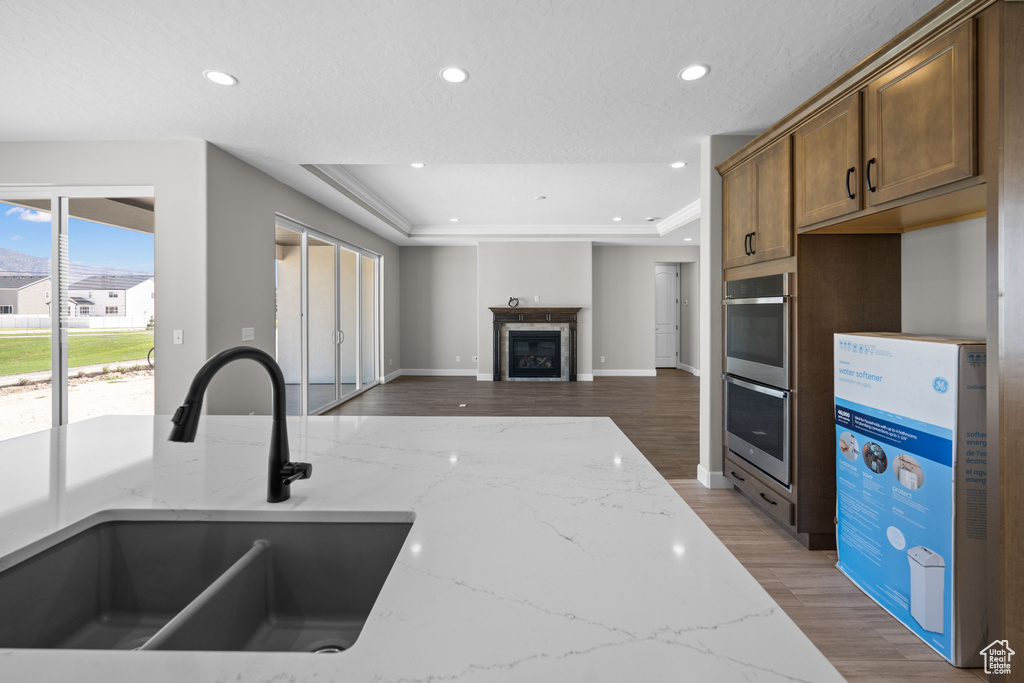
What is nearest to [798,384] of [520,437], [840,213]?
[840,213]

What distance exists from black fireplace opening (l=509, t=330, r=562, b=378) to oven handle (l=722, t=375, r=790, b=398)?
5039 mm

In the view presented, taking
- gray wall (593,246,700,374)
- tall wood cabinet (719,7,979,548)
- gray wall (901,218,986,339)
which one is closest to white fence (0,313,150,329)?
tall wood cabinet (719,7,979,548)

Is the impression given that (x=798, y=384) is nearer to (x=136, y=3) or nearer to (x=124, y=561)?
(x=124, y=561)

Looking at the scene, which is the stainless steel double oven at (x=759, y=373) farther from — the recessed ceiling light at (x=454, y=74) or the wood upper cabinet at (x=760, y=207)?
the recessed ceiling light at (x=454, y=74)

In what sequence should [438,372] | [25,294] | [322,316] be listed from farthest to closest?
1. [438,372]
2. [322,316]
3. [25,294]

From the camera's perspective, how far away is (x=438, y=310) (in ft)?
28.9

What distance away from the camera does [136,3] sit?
190 centimetres

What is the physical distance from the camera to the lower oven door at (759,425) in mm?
2566

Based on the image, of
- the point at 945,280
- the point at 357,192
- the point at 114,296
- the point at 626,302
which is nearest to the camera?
the point at 945,280

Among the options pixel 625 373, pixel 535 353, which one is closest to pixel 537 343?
pixel 535 353

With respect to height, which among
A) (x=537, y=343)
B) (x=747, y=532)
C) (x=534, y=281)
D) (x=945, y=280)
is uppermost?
(x=534, y=281)

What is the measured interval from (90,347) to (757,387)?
4.61 m

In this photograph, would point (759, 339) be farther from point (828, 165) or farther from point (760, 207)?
point (828, 165)

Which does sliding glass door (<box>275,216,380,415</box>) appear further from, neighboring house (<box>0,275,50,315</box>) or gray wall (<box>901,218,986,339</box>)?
gray wall (<box>901,218,986,339</box>)
